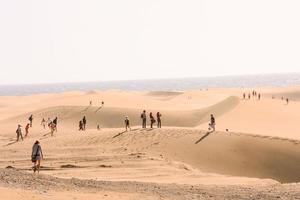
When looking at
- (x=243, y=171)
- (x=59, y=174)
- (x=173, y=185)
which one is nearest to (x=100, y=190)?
(x=173, y=185)

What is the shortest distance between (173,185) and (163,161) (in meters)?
5.99

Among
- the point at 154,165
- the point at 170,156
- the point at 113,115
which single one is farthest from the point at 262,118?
the point at 154,165

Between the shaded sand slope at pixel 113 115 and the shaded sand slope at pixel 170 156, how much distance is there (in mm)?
16674

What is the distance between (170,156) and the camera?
24688mm

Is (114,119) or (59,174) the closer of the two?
(59,174)

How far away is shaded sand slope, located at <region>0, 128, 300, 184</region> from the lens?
20.7 meters

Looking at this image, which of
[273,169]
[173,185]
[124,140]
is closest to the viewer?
[173,185]

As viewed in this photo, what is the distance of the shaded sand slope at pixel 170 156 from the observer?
2070 centimetres

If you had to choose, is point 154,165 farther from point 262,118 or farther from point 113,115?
point 262,118

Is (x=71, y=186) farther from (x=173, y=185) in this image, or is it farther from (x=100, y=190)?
(x=173, y=185)

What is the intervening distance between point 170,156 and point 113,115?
23296 mm

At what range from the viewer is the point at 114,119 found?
4684 cm

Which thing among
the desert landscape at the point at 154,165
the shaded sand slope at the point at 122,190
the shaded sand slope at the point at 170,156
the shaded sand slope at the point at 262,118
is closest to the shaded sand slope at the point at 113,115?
the shaded sand slope at the point at 262,118

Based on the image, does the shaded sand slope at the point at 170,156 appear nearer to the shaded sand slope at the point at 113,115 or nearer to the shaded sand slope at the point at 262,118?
the shaded sand slope at the point at 262,118
